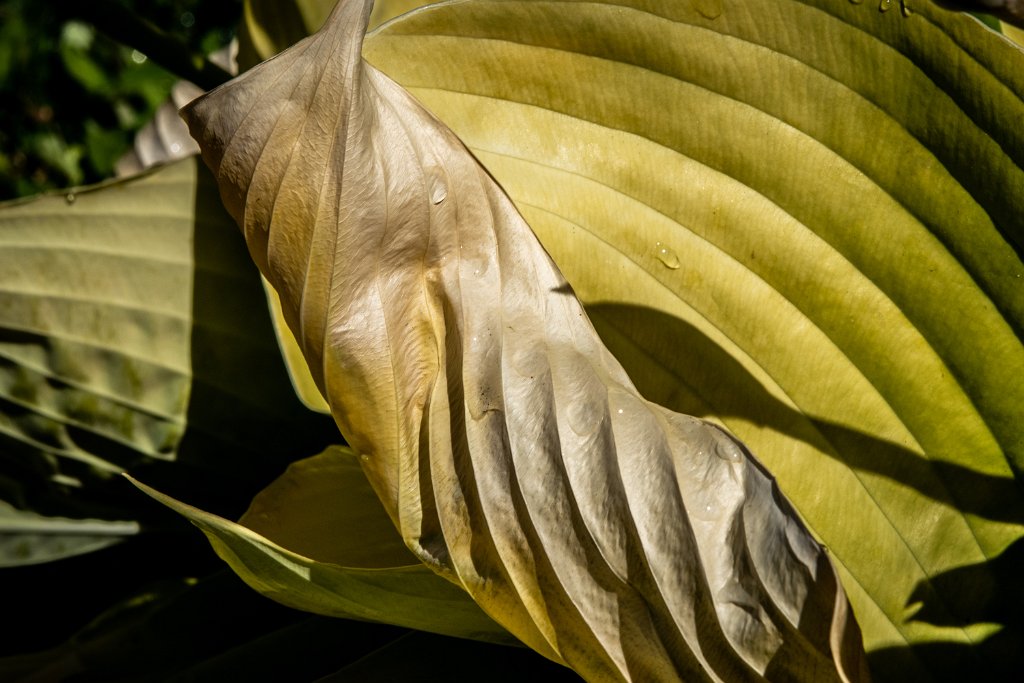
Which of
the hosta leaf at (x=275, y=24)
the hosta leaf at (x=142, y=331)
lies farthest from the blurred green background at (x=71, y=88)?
the hosta leaf at (x=142, y=331)

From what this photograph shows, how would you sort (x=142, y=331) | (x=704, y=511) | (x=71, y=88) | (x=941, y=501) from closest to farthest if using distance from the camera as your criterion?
(x=704, y=511), (x=941, y=501), (x=142, y=331), (x=71, y=88)

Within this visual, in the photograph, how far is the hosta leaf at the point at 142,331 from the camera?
0.58 metres

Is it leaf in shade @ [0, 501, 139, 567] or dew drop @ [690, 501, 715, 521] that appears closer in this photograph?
dew drop @ [690, 501, 715, 521]

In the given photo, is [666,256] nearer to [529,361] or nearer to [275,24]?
[529,361]

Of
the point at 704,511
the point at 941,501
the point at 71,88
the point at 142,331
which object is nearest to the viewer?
the point at 704,511

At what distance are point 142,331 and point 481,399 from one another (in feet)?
0.99

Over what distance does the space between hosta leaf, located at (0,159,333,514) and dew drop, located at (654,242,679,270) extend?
0.25m

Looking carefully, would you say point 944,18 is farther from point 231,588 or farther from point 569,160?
point 231,588

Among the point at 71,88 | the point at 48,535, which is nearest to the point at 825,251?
the point at 48,535

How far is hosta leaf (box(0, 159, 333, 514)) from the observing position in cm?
58

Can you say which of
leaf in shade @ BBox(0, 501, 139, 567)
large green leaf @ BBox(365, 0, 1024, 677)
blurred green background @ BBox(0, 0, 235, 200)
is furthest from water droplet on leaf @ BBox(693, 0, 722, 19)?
blurred green background @ BBox(0, 0, 235, 200)

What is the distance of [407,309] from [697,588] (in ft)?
0.53

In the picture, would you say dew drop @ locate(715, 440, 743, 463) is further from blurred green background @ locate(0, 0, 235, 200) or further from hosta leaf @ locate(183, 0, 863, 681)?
blurred green background @ locate(0, 0, 235, 200)

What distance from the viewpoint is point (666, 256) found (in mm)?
480
